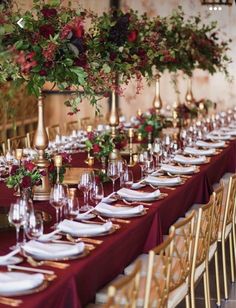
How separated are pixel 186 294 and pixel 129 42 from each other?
2.09m

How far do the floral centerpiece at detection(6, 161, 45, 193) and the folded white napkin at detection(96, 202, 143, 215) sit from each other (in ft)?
1.36

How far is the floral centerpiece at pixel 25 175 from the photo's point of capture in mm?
4348

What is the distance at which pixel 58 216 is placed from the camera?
13.4 ft

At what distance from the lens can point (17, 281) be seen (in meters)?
2.91

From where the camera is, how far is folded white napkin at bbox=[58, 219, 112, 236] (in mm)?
Result: 3754

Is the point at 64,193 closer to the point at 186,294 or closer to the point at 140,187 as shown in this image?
the point at 186,294

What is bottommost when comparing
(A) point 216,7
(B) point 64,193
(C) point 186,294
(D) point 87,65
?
(C) point 186,294

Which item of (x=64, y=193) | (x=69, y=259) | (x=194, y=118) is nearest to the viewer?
(x=69, y=259)

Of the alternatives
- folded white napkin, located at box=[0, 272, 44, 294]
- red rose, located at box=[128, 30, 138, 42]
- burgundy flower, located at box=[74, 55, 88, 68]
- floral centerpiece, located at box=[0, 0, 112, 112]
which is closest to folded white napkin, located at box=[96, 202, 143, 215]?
floral centerpiece, located at box=[0, 0, 112, 112]

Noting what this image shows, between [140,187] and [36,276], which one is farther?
[140,187]

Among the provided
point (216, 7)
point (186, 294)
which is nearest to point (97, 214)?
point (186, 294)

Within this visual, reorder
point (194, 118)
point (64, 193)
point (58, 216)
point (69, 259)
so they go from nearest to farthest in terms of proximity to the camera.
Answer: point (69, 259), point (64, 193), point (58, 216), point (194, 118)

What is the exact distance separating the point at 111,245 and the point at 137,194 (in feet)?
3.83

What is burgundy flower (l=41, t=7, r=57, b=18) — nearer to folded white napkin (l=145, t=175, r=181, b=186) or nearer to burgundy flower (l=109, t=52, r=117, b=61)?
burgundy flower (l=109, t=52, r=117, b=61)
